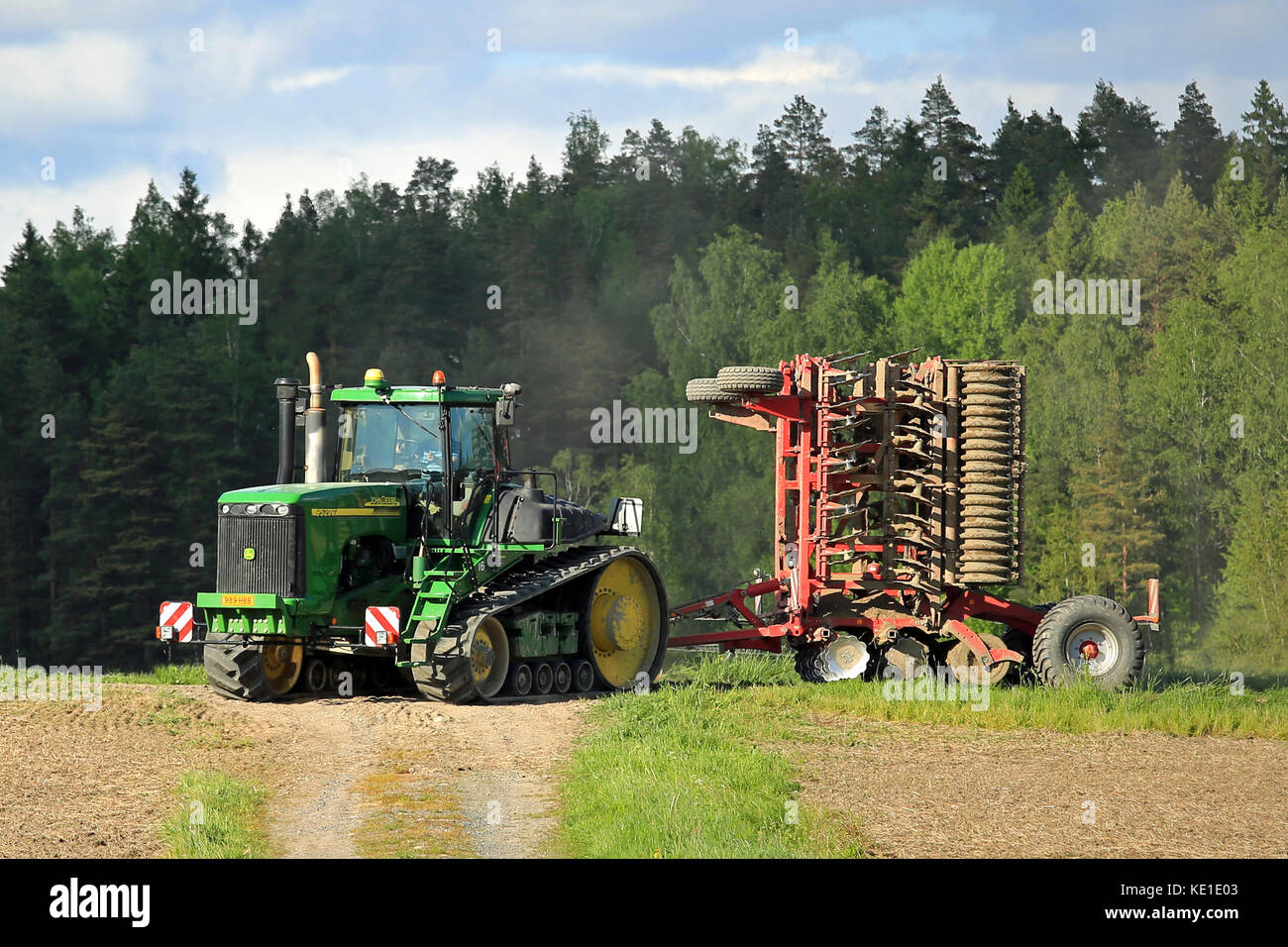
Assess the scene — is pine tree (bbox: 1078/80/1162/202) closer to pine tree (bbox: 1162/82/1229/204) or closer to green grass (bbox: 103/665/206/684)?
pine tree (bbox: 1162/82/1229/204)

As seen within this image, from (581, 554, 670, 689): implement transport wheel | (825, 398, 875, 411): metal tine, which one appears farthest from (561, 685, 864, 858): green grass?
(825, 398, 875, 411): metal tine

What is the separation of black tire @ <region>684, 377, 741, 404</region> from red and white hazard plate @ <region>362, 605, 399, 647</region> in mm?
5008

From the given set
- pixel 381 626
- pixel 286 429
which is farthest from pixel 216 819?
pixel 286 429

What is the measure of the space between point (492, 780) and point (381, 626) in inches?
156

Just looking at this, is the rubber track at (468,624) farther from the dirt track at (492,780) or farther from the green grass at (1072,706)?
the green grass at (1072,706)

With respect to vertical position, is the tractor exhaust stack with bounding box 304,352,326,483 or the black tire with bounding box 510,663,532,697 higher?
the tractor exhaust stack with bounding box 304,352,326,483

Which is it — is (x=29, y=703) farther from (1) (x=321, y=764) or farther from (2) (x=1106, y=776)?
(2) (x=1106, y=776)

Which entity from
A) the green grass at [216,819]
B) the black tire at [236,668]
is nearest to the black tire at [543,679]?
the black tire at [236,668]

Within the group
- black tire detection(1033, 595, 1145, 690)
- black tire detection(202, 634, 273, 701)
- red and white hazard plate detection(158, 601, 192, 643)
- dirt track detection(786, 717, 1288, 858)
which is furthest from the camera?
black tire detection(1033, 595, 1145, 690)

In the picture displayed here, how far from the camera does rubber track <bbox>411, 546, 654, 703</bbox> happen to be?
15078 mm

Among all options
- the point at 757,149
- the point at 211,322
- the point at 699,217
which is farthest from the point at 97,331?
the point at 757,149

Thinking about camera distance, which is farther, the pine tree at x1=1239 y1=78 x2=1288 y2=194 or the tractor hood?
the pine tree at x1=1239 y1=78 x2=1288 y2=194

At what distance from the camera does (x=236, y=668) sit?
15.4m

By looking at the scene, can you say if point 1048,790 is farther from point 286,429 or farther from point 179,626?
point 286,429
